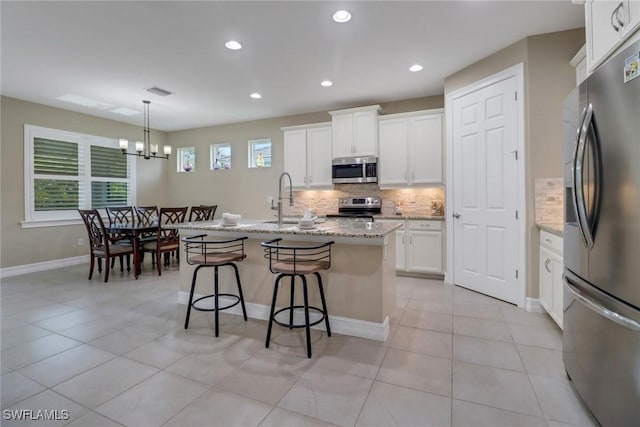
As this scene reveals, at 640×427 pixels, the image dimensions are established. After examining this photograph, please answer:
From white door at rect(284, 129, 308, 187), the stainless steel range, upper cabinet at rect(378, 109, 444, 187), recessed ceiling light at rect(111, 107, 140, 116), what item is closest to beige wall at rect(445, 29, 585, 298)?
upper cabinet at rect(378, 109, 444, 187)

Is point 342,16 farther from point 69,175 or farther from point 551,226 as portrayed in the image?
point 69,175

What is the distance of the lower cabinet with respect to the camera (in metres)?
4.29

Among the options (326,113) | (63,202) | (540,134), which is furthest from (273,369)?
(63,202)

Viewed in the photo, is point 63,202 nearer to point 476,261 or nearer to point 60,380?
point 60,380

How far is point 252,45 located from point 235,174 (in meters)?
3.53

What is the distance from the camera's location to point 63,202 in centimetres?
534

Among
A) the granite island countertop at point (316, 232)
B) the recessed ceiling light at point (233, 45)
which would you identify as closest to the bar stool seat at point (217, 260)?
the granite island countertop at point (316, 232)

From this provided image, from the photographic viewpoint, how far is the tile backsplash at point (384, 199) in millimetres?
4824

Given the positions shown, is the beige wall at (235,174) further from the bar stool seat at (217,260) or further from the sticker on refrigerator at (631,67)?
the sticker on refrigerator at (631,67)

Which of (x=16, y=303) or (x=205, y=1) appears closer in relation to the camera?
(x=205, y=1)

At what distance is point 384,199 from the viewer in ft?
16.9

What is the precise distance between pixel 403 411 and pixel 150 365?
5.55ft

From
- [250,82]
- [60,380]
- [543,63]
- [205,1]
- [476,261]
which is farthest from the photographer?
[250,82]

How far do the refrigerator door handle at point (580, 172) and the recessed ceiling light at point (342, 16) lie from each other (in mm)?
1958
